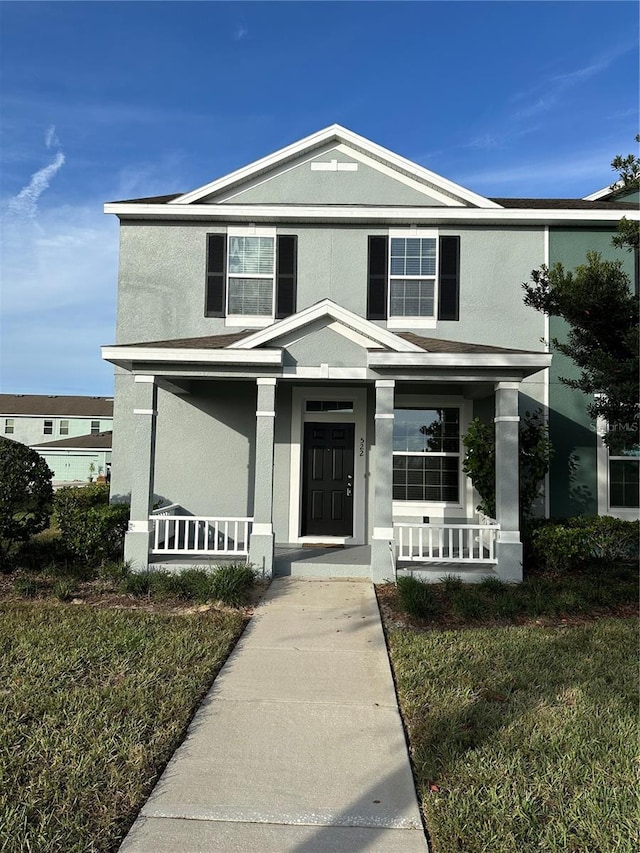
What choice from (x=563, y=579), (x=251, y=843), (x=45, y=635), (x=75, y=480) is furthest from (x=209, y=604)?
(x=75, y=480)

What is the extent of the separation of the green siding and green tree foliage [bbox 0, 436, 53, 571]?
8321 mm

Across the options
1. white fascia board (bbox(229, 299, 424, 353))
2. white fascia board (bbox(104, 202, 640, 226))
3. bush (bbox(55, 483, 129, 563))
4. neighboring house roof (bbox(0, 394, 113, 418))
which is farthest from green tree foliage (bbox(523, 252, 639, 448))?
neighboring house roof (bbox(0, 394, 113, 418))

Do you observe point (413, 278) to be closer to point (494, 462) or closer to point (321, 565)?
point (494, 462)

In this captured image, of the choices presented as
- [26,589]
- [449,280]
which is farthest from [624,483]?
[26,589]

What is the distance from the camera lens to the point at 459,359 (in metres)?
8.28

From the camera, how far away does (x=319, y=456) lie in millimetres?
10617

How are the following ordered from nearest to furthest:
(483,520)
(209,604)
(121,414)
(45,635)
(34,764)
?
(34,764) → (45,635) → (209,604) → (483,520) → (121,414)

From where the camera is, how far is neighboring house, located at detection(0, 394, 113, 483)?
35.6 m

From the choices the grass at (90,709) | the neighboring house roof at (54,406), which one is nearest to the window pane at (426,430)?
the grass at (90,709)

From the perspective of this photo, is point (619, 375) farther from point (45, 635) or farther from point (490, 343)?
point (45, 635)

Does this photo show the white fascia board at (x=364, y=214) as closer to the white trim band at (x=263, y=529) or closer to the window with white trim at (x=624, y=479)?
the window with white trim at (x=624, y=479)

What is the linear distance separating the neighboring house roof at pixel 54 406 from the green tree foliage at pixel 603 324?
38246 millimetres

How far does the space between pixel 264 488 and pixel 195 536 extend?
1235 mm

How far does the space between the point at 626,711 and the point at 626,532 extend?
520cm
